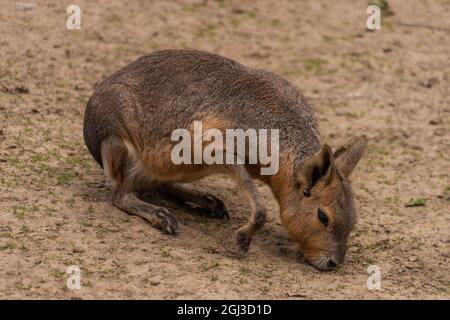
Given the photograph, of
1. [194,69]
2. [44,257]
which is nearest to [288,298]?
[44,257]

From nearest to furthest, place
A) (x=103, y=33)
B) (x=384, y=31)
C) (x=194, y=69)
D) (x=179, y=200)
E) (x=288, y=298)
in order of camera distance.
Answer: (x=288, y=298), (x=194, y=69), (x=179, y=200), (x=103, y=33), (x=384, y=31)

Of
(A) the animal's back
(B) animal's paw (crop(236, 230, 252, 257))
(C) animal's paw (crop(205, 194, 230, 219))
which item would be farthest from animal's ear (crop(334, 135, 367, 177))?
(C) animal's paw (crop(205, 194, 230, 219))

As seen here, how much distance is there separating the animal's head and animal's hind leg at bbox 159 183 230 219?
35.0 inches

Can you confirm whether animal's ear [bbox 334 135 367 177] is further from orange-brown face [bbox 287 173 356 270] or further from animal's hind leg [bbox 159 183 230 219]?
animal's hind leg [bbox 159 183 230 219]

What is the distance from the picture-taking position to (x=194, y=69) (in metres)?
6.30

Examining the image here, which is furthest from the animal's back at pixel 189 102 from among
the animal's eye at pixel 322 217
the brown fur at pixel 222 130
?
the animal's eye at pixel 322 217

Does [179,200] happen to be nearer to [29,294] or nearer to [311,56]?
[29,294]

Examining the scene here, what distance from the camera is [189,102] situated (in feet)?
20.1

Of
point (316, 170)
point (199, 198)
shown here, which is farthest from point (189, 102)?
point (316, 170)

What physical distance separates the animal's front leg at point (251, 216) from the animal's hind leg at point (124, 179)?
1.87 ft

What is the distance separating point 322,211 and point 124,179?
1.59m

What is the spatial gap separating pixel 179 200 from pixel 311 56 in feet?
11.4

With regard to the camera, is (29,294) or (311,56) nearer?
(29,294)

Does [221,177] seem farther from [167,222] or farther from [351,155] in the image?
[351,155]
